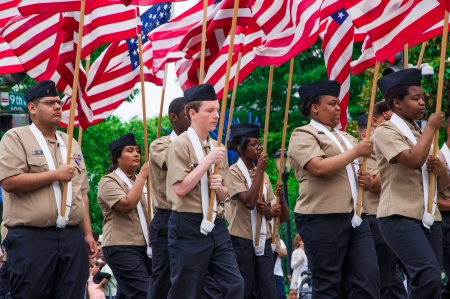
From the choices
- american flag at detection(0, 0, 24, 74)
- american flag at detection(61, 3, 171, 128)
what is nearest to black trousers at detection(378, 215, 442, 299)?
american flag at detection(61, 3, 171, 128)

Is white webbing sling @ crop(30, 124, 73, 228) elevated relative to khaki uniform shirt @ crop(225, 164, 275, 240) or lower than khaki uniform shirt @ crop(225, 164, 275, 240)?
elevated

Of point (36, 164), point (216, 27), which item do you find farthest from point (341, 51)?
point (36, 164)

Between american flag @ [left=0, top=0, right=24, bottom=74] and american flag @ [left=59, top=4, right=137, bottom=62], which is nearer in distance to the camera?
american flag @ [left=59, top=4, right=137, bottom=62]

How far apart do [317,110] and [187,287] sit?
87.8 inches

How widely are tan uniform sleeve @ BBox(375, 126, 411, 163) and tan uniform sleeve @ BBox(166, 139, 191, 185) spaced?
5.81 ft

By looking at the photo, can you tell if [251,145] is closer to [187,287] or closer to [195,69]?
[195,69]

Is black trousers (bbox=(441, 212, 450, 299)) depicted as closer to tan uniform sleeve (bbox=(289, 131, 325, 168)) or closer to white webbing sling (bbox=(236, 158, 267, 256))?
white webbing sling (bbox=(236, 158, 267, 256))

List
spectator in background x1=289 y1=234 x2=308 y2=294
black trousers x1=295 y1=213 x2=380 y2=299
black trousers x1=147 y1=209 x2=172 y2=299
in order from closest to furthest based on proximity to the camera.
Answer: black trousers x1=295 y1=213 x2=380 y2=299 < black trousers x1=147 y1=209 x2=172 y2=299 < spectator in background x1=289 y1=234 x2=308 y2=294

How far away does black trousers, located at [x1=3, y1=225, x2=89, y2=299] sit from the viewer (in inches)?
376

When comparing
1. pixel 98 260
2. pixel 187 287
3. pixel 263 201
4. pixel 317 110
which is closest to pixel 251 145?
pixel 263 201

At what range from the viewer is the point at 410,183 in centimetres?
983

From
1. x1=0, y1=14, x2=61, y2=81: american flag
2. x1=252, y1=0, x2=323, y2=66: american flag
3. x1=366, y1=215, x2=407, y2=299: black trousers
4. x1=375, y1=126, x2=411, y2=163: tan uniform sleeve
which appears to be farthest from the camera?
x1=0, y1=14, x2=61, y2=81: american flag

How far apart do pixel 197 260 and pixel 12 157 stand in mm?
1903

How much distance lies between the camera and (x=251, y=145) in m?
12.9
